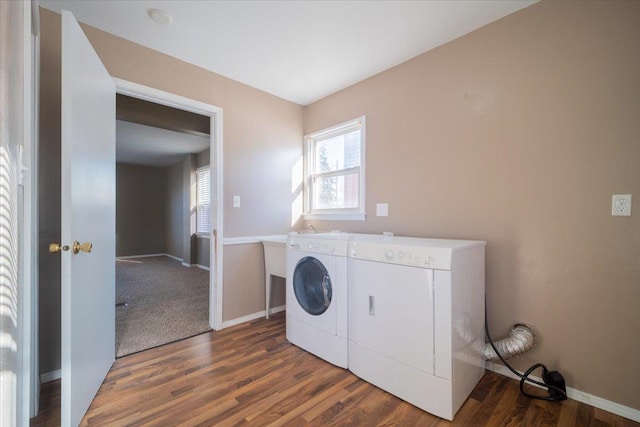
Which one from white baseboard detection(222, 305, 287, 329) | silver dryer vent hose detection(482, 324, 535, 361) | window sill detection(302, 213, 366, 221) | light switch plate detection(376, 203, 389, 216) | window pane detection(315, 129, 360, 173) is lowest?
white baseboard detection(222, 305, 287, 329)

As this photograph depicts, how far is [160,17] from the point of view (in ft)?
6.07

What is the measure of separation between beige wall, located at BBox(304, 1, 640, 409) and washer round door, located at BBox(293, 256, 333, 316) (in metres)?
0.87

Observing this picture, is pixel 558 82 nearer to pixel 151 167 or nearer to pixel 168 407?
pixel 168 407

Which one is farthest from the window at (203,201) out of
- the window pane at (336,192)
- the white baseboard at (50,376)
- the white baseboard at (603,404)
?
the white baseboard at (603,404)

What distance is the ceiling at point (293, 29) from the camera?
5.74ft

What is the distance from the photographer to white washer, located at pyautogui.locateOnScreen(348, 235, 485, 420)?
56.2 inches

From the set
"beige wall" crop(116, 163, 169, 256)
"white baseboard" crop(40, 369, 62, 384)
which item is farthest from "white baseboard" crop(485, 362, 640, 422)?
"beige wall" crop(116, 163, 169, 256)

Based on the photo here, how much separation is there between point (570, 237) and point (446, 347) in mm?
1019

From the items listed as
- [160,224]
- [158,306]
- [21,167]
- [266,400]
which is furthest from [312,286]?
[160,224]

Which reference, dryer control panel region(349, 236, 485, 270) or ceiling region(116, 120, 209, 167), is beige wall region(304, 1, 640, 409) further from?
ceiling region(116, 120, 209, 167)

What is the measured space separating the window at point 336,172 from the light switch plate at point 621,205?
1.69 metres

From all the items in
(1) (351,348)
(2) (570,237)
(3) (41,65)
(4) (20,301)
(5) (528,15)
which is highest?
(5) (528,15)

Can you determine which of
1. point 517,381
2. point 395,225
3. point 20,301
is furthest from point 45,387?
point 517,381

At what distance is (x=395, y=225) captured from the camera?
2424 millimetres
